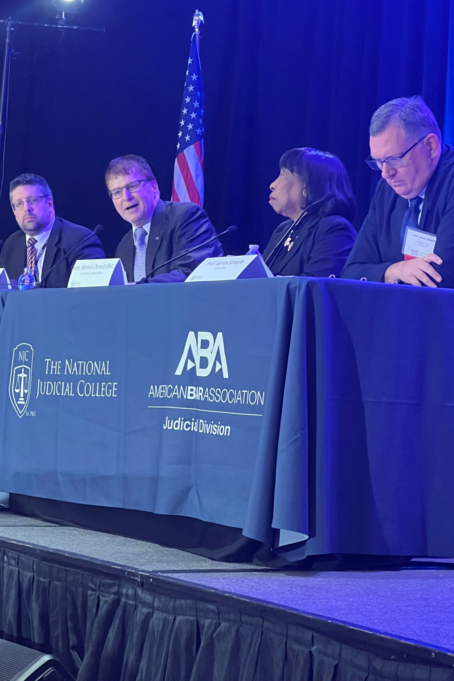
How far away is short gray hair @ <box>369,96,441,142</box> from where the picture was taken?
8.23 ft

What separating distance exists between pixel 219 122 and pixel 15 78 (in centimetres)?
139

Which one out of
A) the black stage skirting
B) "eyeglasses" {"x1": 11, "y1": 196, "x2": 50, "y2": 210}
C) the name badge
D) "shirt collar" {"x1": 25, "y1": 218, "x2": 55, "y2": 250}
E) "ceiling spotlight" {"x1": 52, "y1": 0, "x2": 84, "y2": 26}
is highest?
"ceiling spotlight" {"x1": 52, "y1": 0, "x2": 84, "y2": 26}

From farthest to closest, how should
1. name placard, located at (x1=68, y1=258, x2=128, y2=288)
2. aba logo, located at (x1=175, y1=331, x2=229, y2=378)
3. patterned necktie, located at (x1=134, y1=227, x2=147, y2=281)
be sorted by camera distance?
1. patterned necktie, located at (x1=134, y1=227, x2=147, y2=281)
2. name placard, located at (x1=68, y1=258, x2=128, y2=288)
3. aba logo, located at (x1=175, y1=331, x2=229, y2=378)

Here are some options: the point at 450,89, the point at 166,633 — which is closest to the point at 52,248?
the point at 450,89

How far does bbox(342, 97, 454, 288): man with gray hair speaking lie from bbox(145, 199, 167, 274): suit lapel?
1.28 m

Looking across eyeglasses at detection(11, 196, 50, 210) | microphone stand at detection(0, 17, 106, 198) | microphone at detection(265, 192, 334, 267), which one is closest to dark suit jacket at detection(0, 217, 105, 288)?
eyeglasses at detection(11, 196, 50, 210)

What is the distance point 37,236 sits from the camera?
421cm

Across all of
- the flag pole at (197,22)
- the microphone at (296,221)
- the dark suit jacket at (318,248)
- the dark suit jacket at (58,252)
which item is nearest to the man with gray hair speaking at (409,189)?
the dark suit jacket at (318,248)

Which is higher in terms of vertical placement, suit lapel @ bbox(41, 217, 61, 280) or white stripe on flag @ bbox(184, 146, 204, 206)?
white stripe on flag @ bbox(184, 146, 204, 206)

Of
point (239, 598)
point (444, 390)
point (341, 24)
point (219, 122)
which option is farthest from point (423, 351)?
point (219, 122)

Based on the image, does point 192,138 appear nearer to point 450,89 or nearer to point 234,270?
point 450,89

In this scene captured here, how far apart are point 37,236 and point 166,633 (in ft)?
9.37

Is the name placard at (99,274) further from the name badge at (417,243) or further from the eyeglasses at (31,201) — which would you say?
the eyeglasses at (31,201)

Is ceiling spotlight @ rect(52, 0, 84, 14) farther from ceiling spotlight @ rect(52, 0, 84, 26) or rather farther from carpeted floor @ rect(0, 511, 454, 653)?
carpeted floor @ rect(0, 511, 454, 653)
